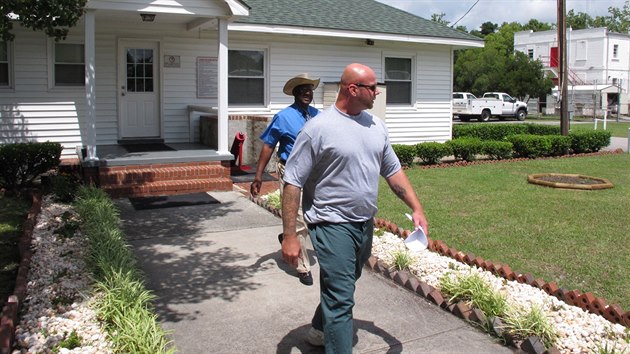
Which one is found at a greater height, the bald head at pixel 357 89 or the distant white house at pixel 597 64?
the distant white house at pixel 597 64

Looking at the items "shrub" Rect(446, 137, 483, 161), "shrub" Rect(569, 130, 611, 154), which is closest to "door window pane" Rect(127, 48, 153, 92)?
"shrub" Rect(446, 137, 483, 161)

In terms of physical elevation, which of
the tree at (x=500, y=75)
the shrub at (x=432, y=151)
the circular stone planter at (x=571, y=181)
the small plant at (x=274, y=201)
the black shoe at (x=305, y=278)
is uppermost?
the tree at (x=500, y=75)

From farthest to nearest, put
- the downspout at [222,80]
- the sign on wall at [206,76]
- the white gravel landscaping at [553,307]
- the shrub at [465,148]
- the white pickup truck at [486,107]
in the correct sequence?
the white pickup truck at [486,107], the shrub at [465,148], the sign on wall at [206,76], the downspout at [222,80], the white gravel landscaping at [553,307]

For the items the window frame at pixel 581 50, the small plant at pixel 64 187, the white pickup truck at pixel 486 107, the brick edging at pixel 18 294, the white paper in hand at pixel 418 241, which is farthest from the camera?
the window frame at pixel 581 50

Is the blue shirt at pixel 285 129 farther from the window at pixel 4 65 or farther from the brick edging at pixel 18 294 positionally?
the window at pixel 4 65

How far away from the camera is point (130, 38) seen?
500 inches

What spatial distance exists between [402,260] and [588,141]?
14.4 m

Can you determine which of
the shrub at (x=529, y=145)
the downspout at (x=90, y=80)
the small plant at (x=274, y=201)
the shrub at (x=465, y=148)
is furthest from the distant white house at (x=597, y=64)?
the downspout at (x=90, y=80)

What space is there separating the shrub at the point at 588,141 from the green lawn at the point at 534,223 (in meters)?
4.83

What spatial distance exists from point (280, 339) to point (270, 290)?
3.53 feet

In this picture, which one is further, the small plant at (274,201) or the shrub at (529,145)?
the shrub at (529,145)

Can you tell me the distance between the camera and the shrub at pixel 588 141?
711 inches

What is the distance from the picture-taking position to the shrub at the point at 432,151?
14719 mm

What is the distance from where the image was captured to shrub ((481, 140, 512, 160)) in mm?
15828
